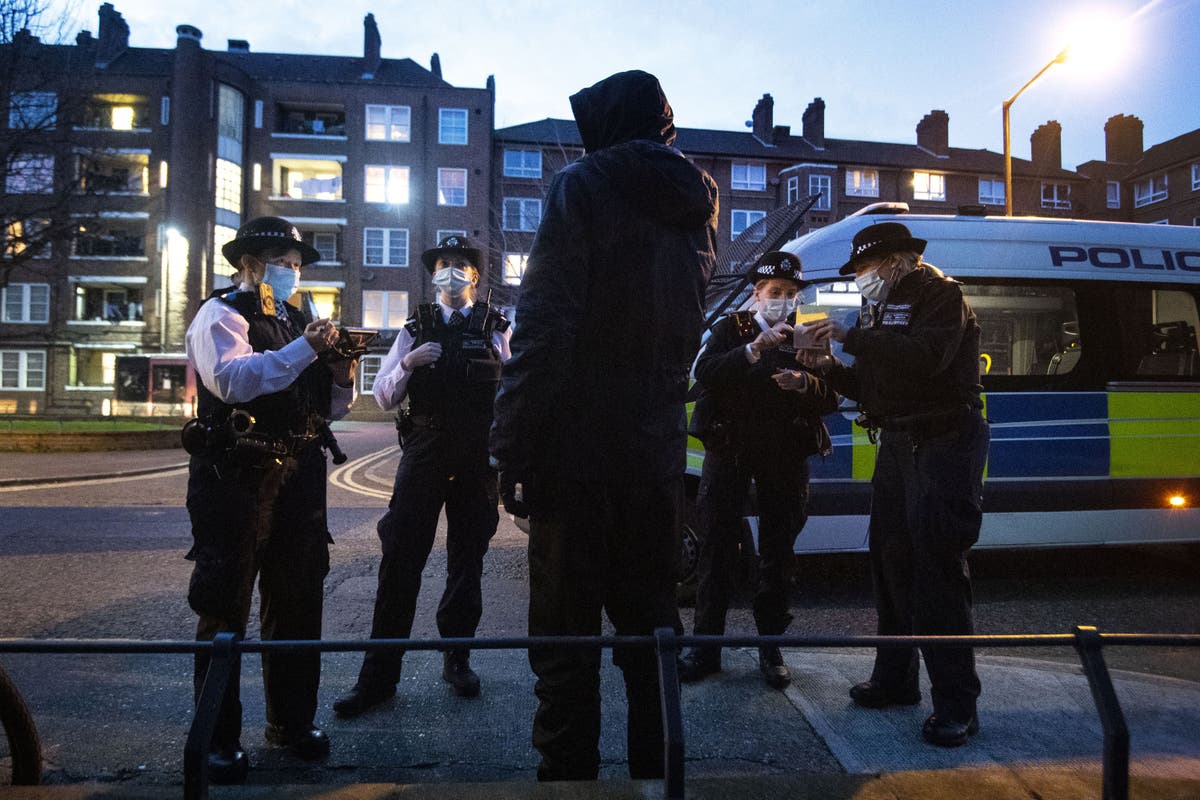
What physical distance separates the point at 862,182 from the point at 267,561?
4547 centimetres

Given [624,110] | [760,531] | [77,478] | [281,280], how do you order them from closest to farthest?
[624,110] → [281,280] → [760,531] → [77,478]

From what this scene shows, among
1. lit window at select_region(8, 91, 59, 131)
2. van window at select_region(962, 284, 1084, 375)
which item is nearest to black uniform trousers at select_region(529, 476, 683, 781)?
van window at select_region(962, 284, 1084, 375)

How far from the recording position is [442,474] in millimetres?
3436

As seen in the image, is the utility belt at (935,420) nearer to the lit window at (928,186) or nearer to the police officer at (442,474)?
the police officer at (442,474)

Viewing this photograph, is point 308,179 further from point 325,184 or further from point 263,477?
point 263,477

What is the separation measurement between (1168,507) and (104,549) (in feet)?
27.2

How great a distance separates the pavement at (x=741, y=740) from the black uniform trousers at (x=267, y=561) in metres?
0.29

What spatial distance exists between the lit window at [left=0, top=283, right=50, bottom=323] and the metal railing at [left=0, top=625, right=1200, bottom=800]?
4609 centimetres

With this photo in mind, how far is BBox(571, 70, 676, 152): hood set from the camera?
7.29ft

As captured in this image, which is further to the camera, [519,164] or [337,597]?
[519,164]

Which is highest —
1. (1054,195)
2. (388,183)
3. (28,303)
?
(1054,195)

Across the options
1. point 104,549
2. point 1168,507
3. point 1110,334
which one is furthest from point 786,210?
point 104,549

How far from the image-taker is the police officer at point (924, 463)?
9.40 feet

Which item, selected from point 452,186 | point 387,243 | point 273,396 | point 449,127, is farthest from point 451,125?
point 273,396
